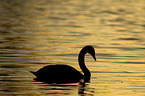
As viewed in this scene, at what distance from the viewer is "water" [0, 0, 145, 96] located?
16.5 metres

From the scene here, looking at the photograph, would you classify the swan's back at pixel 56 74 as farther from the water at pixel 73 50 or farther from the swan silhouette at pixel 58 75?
the water at pixel 73 50

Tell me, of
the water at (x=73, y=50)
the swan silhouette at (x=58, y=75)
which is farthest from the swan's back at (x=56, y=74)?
the water at (x=73, y=50)

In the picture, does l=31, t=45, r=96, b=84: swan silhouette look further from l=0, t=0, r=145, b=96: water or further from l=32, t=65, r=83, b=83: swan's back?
l=0, t=0, r=145, b=96: water

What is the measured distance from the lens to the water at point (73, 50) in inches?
648

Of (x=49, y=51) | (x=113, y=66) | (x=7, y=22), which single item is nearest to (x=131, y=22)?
(x=7, y=22)

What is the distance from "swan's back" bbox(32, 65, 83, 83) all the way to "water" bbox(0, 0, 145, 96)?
474 mm

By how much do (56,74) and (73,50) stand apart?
24.2 feet

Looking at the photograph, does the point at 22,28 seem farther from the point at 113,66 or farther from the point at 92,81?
the point at 92,81

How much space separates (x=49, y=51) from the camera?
80.9 feet

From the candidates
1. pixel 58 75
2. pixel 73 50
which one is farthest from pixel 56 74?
pixel 73 50

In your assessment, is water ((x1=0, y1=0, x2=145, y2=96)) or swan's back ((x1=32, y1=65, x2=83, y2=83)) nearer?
water ((x1=0, y1=0, x2=145, y2=96))

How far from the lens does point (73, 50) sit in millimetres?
25109

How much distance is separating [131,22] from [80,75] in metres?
23.9

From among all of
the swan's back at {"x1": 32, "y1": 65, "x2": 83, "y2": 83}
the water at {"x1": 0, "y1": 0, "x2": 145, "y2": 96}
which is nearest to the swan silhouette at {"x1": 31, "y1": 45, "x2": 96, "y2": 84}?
the swan's back at {"x1": 32, "y1": 65, "x2": 83, "y2": 83}
